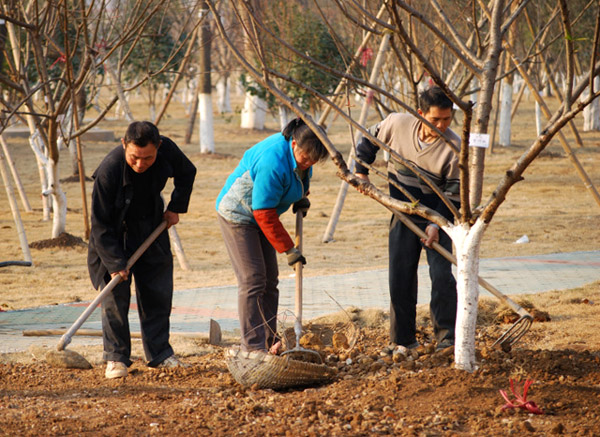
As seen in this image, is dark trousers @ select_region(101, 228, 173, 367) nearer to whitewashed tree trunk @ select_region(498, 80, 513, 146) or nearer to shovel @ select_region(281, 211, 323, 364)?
shovel @ select_region(281, 211, 323, 364)

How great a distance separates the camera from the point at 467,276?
335 centimetres

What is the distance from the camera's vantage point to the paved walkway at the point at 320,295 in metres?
5.47

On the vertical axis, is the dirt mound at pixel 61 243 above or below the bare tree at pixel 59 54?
below

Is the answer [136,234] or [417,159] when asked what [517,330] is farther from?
[136,234]

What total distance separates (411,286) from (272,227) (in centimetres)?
98

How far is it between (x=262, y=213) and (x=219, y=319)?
6.75ft

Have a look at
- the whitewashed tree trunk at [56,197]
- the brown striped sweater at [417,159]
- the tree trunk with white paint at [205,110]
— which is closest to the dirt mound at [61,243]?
the whitewashed tree trunk at [56,197]

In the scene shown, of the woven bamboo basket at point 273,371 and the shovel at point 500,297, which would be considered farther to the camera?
the shovel at point 500,297

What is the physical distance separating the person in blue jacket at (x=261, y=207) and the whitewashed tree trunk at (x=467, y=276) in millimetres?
895

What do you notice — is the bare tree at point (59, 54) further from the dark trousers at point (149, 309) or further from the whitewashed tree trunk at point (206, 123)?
the whitewashed tree trunk at point (206, 123)

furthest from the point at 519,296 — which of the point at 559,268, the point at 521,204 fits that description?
the point at 521,204

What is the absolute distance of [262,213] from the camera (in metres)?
3.86

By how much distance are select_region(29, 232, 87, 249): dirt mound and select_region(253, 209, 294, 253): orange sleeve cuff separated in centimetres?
588

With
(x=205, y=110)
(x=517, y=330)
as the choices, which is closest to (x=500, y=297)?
(x=517, y=330)
